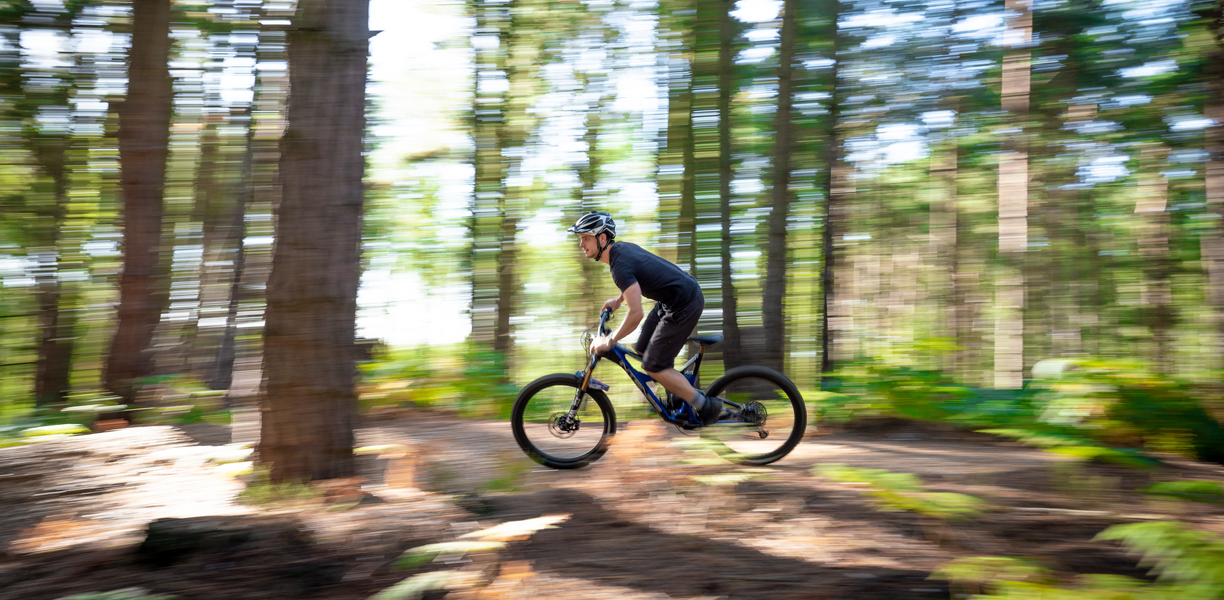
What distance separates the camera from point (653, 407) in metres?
6.04

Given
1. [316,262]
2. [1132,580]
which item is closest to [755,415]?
[1132,580]

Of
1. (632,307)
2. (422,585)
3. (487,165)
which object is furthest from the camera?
(487,165)

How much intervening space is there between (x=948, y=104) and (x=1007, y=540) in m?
8.23

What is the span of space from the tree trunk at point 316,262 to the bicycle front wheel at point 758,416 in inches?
120

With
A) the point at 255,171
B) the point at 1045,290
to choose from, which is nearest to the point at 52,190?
the point at 255,171

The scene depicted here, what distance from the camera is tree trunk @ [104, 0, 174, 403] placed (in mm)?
9125

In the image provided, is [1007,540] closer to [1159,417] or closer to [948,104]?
[1159,417]

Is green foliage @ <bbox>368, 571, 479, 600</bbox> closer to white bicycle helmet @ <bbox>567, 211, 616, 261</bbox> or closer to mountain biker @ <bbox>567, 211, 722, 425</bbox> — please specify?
mountain biker @ <bbox>567, 211, 722, 425</bbox>

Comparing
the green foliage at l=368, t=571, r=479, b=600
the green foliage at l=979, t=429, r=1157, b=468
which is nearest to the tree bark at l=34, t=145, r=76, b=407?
the green foliage at l=368, t=571, r=479, b=600

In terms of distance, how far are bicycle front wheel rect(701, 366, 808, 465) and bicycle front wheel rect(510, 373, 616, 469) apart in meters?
0.92

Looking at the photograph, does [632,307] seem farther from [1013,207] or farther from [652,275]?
[1013,207]

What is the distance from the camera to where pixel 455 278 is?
17516mm

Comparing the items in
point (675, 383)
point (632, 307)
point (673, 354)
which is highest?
point (632, 307)

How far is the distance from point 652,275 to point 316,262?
8.42 feet
